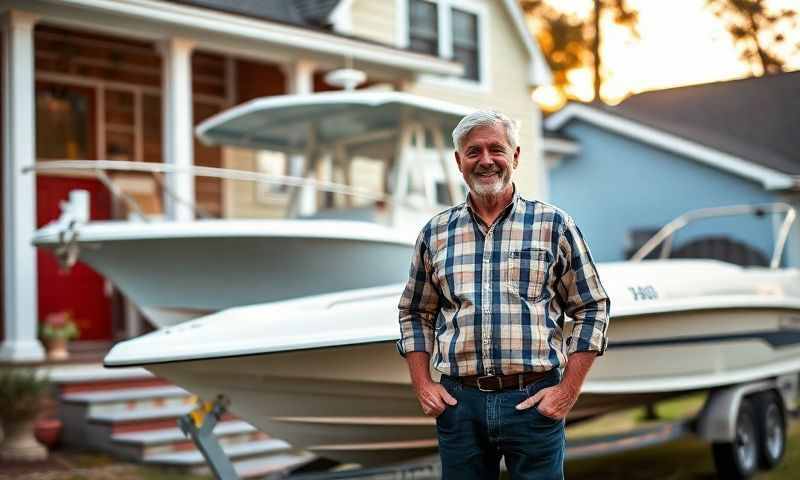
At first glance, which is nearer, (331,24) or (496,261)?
(496,261)

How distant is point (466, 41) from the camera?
15633 mm

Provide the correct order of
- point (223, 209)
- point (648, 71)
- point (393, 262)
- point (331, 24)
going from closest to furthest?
point (393, 262) < point (331, 24) < point (223, 209) < point (648, 71)

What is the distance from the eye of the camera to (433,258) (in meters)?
3.62

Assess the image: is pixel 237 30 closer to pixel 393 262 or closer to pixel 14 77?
pixel 14 77

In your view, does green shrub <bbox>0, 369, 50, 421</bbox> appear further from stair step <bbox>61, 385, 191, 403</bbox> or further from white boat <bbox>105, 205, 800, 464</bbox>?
white boat <bbox>105, 205, 800, 464</bbox>

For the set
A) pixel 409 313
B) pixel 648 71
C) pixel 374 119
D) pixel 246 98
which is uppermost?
pixel 648 71

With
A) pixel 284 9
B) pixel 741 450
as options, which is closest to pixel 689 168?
pixel 284 9

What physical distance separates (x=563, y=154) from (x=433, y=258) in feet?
53.5

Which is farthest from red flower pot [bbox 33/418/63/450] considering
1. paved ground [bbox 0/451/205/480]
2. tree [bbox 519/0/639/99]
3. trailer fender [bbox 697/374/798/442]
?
tree [bbox 519/0/639/99]

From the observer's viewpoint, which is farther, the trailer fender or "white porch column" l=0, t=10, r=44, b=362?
"white porch column" l=0, t=10, r=44, b=362

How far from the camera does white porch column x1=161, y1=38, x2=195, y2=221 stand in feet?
33.2

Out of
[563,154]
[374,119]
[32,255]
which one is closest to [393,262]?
[374,119]

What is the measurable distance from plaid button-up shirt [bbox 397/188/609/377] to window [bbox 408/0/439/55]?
37.8ft

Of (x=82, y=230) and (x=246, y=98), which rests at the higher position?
(x=246, y=98)
